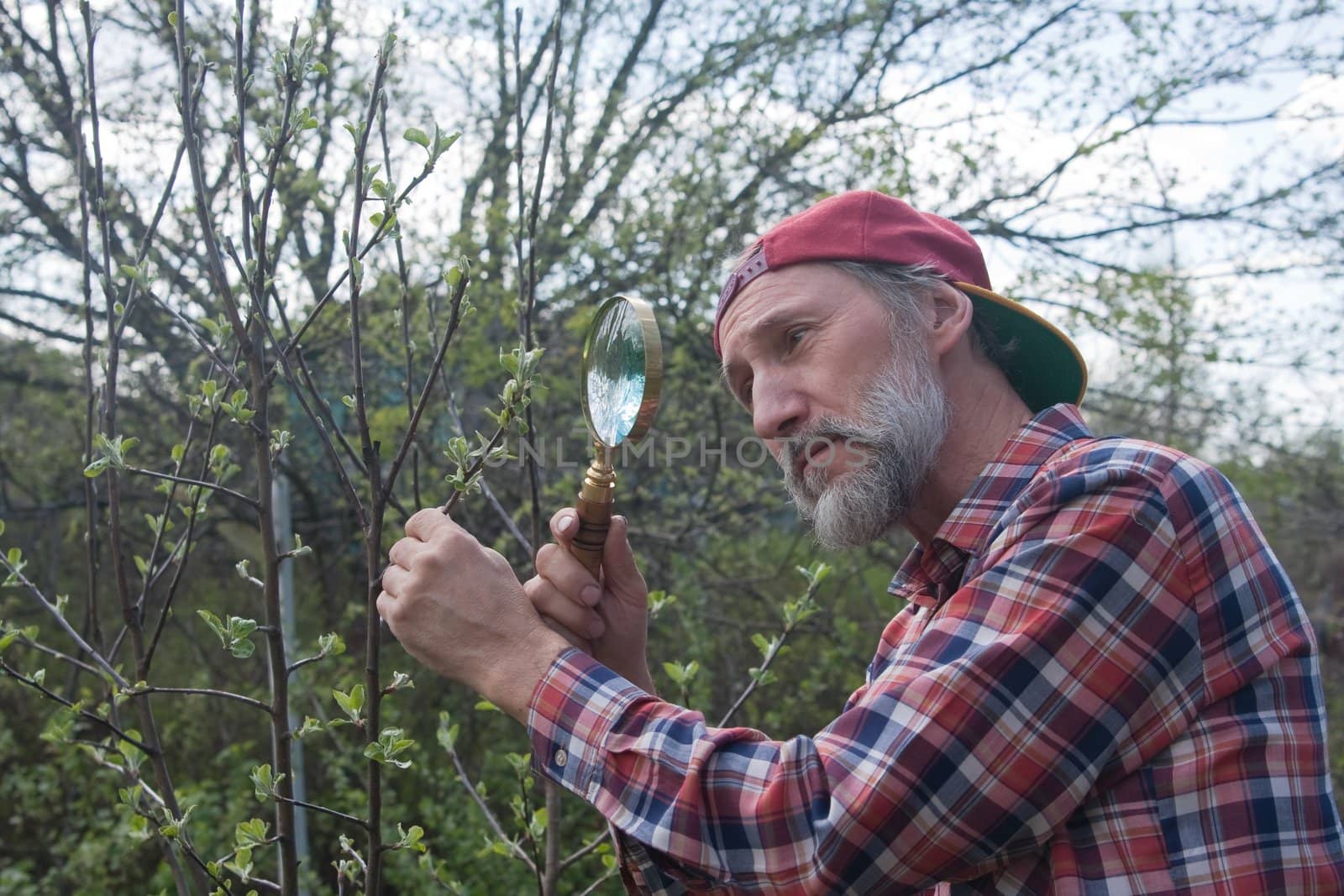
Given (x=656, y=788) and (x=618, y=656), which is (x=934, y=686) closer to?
(x=656, y=788)

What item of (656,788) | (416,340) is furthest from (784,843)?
(416,340)

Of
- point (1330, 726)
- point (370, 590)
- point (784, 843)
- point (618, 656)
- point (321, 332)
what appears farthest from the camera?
point (1330, 726)

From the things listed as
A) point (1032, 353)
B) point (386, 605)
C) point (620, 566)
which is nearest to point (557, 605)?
point (620, 566)

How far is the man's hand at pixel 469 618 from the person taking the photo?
1.36 metres

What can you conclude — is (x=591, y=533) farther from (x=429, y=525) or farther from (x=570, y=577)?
(x=429, y=525)

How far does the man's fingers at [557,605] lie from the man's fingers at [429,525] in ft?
0.61

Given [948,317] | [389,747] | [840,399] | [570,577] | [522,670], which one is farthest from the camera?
[948,317]

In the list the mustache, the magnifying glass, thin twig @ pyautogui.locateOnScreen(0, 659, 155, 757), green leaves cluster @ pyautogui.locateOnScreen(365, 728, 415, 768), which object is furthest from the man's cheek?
thin twig @ pyautogui.locateOnScreen(0, 659, 155, 757)

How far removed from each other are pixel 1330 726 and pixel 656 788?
10.1 metres

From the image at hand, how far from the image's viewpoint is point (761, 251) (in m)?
1.80

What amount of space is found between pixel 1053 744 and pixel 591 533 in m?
0.70

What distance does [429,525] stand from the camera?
1440mm

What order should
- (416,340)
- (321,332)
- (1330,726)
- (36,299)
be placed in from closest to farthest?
(416,340) < (321,332) < (36,299) < (1330,726)

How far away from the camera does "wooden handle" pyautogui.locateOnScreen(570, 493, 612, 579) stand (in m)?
1.52
